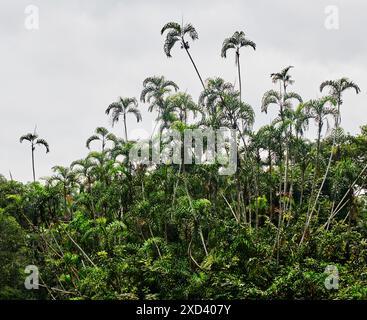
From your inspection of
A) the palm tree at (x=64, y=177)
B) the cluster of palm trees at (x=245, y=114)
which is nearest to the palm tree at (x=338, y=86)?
the cluster of palm trees at (x=245, y=114)

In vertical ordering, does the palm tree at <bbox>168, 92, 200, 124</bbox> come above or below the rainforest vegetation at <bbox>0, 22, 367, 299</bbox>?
above

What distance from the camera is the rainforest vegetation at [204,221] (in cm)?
1645

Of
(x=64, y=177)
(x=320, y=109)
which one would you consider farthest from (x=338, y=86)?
(x=64, y=177)

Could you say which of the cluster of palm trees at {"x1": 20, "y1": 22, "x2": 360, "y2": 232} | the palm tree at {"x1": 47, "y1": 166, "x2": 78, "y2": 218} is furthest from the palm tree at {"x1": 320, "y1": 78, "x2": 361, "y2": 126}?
the palm tree at {"x1": 47, "y1": 166, "x2": 78, "y2": 218}

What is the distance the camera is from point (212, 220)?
1766 centimetres

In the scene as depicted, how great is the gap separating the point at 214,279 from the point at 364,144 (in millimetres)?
16080

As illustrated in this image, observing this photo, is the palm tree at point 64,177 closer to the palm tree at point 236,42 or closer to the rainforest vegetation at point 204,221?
the rainforest vegetation at point 204,221

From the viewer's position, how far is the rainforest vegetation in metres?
16.5

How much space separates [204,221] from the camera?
16.8 meters

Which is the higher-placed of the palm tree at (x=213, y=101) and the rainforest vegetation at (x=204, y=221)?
the palm tree at (x=213, y=101)

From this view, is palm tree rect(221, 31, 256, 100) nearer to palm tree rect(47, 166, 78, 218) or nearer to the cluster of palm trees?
the cluster of palm trees

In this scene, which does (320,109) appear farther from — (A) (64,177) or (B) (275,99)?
(A) (64,177)
